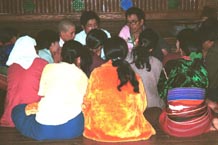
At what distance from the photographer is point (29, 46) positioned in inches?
149

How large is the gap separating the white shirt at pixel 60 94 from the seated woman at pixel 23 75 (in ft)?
1.15

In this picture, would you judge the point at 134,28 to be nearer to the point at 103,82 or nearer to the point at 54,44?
the point at 54,44

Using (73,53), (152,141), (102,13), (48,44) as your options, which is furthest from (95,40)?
(102,13)

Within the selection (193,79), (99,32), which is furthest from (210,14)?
(193,79)

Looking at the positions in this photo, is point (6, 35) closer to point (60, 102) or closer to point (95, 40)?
point (95, 40)

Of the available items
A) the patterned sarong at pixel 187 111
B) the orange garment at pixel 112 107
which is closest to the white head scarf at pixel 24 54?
the orange garment at pixel 112 107

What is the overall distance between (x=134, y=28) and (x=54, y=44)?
1.35 m

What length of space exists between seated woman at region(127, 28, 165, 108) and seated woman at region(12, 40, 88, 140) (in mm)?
640

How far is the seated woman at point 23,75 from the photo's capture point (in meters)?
3.67

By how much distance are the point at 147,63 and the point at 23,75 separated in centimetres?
113

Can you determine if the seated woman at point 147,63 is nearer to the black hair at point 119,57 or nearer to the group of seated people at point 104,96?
the group of seated people at point 104,96

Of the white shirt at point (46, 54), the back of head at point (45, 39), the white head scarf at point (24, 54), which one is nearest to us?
the white head scarf at point (24, 54)

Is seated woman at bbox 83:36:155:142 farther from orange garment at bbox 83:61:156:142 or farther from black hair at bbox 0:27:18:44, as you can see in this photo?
black hair at bbox 0:27:18:44

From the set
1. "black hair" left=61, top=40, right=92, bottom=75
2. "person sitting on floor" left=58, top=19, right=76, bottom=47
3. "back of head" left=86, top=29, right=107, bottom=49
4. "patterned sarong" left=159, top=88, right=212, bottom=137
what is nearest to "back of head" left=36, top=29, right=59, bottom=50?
"back of head" left=86, top=29, right=107, bottom=49
